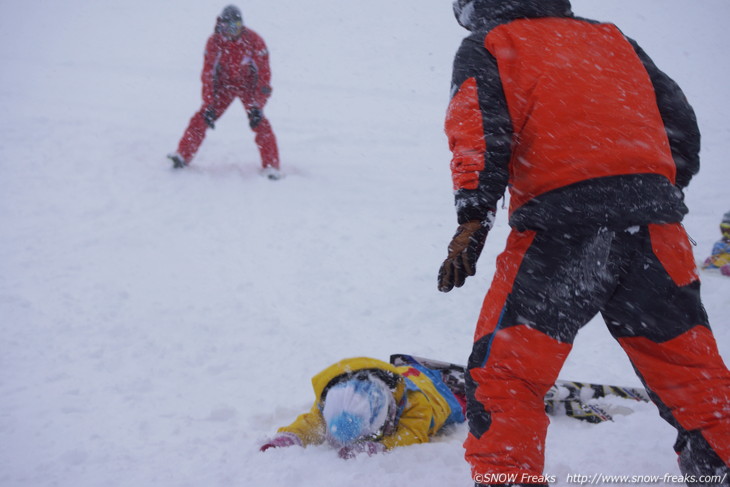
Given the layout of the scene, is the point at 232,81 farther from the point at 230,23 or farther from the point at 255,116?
the point at 230,23

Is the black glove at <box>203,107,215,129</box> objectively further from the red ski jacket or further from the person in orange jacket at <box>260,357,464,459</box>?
the person in orange jacket at <box>260,357,464,459</box>

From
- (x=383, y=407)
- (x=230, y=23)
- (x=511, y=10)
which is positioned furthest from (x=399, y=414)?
(x=230, y=23)

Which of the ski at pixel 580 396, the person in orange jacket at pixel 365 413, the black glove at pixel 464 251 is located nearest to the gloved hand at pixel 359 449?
the person in orange jacket at pixel 365 413

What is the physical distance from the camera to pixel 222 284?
3867 mm

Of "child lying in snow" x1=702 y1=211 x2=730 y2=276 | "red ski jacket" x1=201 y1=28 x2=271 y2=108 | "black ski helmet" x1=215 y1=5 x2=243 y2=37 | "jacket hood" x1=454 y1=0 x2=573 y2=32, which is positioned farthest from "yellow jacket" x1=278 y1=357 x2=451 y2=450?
"black ski helmet" x1=215 y1=5 x2=243 y2=37

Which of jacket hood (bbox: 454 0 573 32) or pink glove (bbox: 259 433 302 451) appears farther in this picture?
pink glove (bbox: 259 433 302 451)

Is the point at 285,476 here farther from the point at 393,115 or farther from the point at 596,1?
the point at 596,1

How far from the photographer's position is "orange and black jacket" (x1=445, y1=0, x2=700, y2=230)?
4.41ft

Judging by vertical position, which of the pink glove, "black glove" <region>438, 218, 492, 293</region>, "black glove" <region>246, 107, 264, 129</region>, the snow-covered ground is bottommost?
the snow-covered ground

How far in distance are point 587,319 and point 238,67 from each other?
4985mm

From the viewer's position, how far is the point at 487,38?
146 cm

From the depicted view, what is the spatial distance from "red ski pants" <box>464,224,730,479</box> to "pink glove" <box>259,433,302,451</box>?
0.99m

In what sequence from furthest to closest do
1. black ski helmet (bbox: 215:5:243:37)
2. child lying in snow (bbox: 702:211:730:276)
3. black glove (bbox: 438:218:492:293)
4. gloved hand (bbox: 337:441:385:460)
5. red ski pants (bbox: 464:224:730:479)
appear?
black ski helmet (bbox: 215:5:243:37), child lying in snow (bbox: 702:211:730:276), gloved hand (bbox: 337:441:385:460), black glove (bbox: 438:218:492:293), red ski pants (bbox: 464:224:730:479)

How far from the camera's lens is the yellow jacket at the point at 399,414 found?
2201mm
